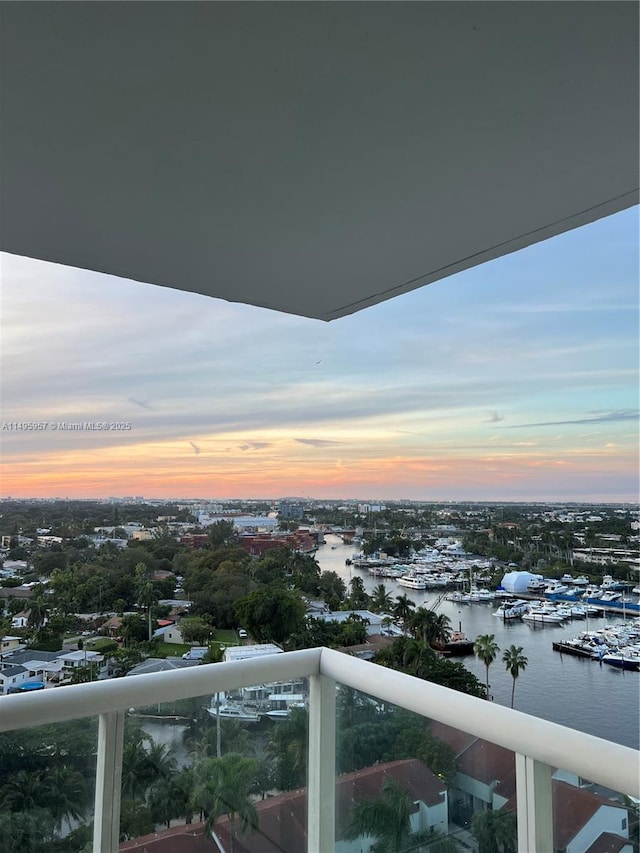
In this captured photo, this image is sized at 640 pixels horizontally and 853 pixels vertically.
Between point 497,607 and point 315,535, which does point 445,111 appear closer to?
point 497,607

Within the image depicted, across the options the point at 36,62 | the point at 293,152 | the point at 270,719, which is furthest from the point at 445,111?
the point at 270,719

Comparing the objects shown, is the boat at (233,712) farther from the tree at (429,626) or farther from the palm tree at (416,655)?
the tree at (429,626)

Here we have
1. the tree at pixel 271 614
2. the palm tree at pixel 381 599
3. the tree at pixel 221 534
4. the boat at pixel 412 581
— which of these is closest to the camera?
the boat at pixel 412 581

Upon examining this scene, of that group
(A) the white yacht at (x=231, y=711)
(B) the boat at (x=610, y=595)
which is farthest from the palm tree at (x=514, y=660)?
(A) the white yacht at (x=231, y=711)

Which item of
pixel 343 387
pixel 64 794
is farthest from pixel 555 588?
pixel 64 794

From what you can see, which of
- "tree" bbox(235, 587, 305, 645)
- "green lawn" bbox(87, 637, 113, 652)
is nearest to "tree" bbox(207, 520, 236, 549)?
"tree" bbox(235, 587, 305, 645)

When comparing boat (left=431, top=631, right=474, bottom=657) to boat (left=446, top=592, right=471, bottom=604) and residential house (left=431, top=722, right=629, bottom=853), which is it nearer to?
boat (left=446, top=592, right=471, bottom=604)
